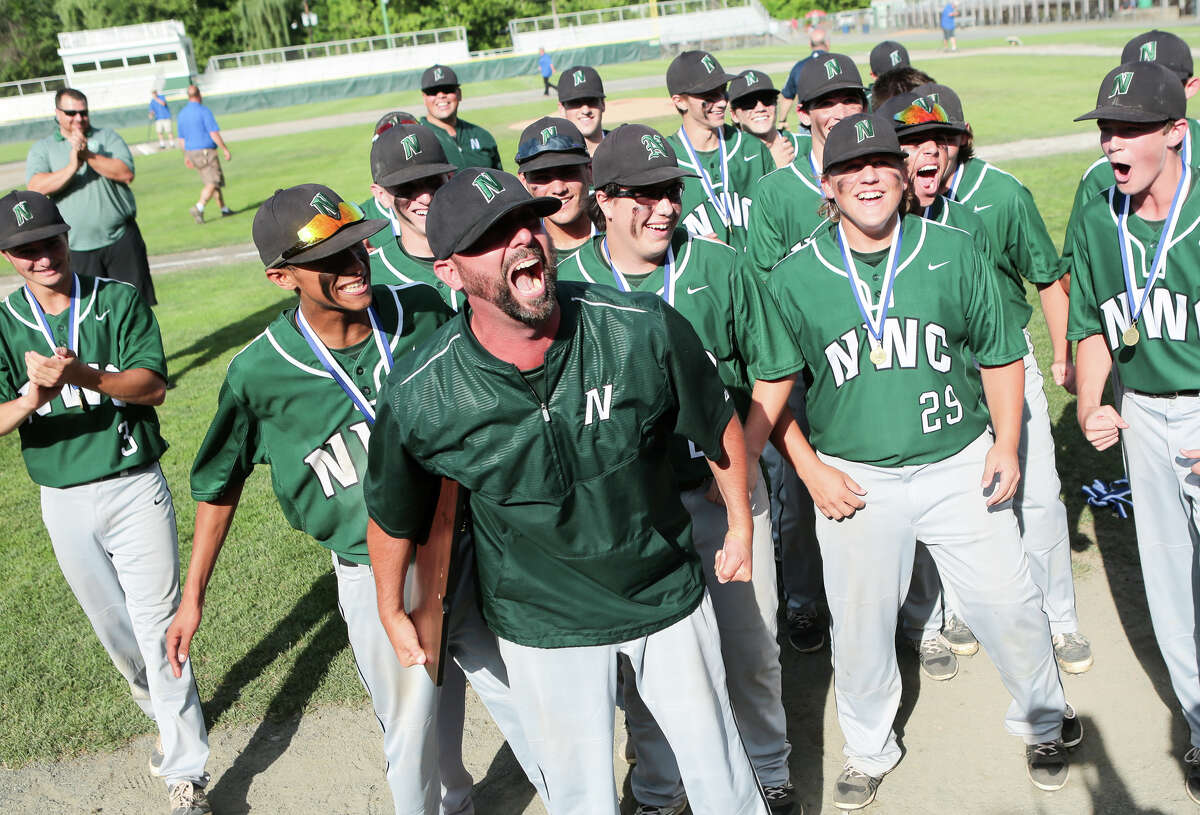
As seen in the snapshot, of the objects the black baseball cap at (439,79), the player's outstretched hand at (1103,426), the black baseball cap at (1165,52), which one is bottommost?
the player's outstretched hand at (1103,426)

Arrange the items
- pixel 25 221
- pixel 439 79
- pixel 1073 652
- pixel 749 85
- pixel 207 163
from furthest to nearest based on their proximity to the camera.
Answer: pixel 207 163 < pixel 439 79 < pixel 749 85 < pixel 1073 652 < pixel 25 221

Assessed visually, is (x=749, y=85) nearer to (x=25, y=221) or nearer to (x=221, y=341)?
(x=25, y=221)

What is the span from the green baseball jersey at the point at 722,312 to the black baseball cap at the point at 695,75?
2.97 metres

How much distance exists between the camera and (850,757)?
14.8 ft

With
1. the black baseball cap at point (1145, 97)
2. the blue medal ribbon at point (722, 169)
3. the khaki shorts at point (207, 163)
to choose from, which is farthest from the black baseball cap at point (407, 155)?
the khaki shorts at point (207, 163)

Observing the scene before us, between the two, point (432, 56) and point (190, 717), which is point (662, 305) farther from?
point (432, 56)

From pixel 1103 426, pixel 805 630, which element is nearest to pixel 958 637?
pixel 805 630

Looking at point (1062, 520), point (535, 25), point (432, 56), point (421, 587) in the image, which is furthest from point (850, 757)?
point (535, 25)

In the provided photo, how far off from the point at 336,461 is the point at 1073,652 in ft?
12.1

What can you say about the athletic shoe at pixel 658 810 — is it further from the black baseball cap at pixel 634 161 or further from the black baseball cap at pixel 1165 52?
the black baseball cap at pixel 1165 52

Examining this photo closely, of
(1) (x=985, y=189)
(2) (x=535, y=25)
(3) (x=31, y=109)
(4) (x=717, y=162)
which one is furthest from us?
(2) (x=535, y=25)

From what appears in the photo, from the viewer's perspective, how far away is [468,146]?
8.91m

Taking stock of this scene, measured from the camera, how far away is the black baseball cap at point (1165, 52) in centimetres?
560

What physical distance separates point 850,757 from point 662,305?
2.31m
